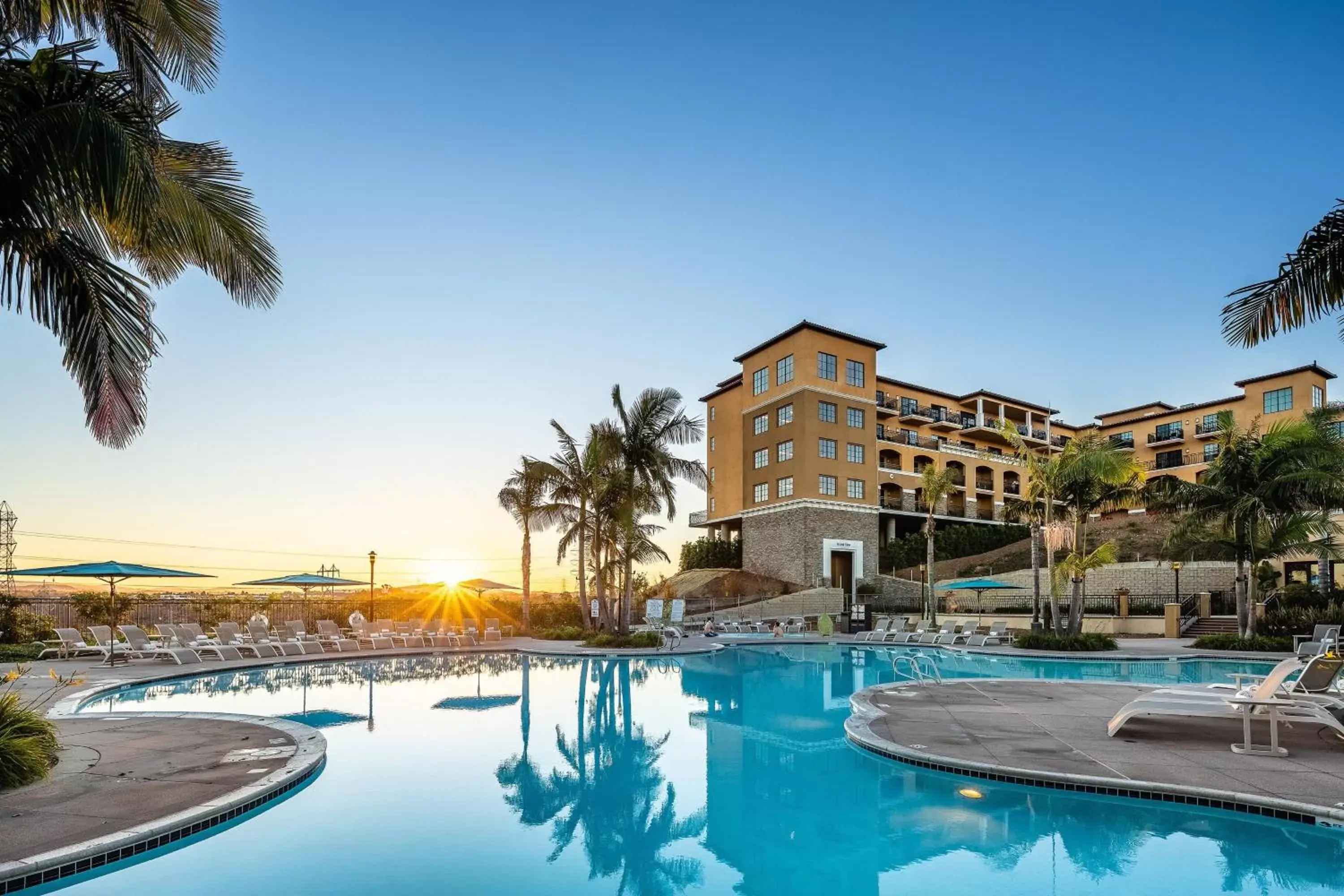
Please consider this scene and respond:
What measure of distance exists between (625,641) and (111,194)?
19.0 metres

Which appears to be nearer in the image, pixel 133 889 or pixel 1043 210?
pixel 133 889

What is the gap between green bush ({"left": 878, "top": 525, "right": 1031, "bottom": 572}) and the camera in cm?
4350

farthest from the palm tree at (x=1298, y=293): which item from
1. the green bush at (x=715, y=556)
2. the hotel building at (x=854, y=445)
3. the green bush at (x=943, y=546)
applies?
the green bush at (x=715, y=556)

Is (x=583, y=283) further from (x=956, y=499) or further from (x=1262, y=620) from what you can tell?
(x=956, y=499)

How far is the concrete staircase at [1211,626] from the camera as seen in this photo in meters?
26.8

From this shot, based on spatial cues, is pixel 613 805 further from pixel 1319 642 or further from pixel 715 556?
pixel 715 556

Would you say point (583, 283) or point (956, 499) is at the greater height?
point (583, 283)

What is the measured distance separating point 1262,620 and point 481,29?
26.8m

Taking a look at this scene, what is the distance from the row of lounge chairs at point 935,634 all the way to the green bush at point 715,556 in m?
18.8

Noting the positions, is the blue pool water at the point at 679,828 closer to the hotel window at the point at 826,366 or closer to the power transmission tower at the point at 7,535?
the power transmission tower at the point at 7,535

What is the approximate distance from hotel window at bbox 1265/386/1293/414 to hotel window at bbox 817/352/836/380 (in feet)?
A: 85.2

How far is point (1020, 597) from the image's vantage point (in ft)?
113

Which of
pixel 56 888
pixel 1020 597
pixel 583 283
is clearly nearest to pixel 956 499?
pixel 1020 597

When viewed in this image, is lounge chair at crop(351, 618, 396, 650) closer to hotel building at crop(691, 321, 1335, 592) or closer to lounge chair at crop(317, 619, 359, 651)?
lounge chair at crop(317, 619, 359, 651)
